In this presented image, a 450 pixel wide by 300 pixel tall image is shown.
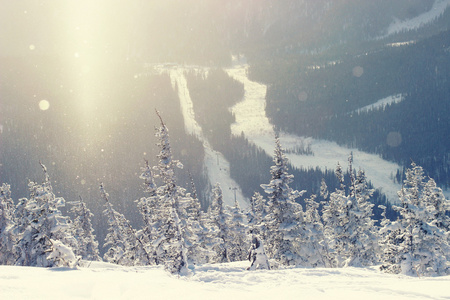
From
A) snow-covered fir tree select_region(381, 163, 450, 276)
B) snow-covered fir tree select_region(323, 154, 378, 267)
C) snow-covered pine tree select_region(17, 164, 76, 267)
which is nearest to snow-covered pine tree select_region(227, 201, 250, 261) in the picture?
snow-covered fir tree select_region(323, 154, 378, 267)

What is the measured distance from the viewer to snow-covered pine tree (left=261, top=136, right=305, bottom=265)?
26875 millimetres

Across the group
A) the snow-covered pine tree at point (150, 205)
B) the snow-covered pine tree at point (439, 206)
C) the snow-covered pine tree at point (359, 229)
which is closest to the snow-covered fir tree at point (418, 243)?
the snow-covered pine tree at point (439, 206)

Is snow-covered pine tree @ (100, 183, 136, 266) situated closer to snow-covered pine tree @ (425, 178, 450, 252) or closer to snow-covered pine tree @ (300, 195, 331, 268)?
snow-covered pine tree @ (300, 195, 331, 268)

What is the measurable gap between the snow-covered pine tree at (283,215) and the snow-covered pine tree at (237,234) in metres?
13.8

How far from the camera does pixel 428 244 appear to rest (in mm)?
23266

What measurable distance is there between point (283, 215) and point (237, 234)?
18.7 m

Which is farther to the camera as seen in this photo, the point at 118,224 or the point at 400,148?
the point at 400,148

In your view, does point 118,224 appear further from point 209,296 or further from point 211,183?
point 211,183

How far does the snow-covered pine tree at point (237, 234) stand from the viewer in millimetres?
43344

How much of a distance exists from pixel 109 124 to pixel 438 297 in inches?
8056

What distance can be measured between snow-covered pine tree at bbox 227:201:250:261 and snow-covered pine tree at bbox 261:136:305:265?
543 inches

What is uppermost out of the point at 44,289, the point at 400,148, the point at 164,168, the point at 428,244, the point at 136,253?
the point at 400,148

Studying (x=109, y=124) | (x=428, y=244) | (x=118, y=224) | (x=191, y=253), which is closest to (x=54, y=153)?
(x=109, y=124)

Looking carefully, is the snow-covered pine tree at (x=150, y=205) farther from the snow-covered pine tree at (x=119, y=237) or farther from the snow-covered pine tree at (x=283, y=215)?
the snow-covered pine tree at (x=283, y=215)
